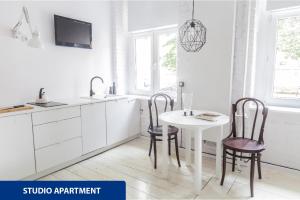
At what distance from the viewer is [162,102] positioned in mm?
3426

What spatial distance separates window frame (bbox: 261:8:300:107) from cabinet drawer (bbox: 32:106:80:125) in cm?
248

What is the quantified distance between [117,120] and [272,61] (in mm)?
2348

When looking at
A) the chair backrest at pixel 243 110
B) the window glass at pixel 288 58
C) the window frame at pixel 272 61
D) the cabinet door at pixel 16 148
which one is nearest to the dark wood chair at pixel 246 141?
the chair backrest at pixel 243 110

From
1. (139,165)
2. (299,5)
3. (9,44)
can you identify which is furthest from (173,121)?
(9,44)

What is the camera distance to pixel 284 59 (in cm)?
264

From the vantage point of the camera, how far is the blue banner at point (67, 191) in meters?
1.39

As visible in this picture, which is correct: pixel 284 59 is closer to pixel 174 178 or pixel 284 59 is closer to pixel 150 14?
pixel 174 178

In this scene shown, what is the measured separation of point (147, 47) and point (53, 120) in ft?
7.14

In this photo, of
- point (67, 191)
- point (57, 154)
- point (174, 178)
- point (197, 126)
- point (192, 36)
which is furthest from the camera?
point (192, 36)

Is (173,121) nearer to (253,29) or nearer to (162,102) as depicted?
(162,102)

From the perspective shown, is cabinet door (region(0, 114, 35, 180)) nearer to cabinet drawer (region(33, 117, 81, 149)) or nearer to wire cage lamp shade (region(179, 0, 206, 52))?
cabinet drawer (region(33, 117, 81, 149))

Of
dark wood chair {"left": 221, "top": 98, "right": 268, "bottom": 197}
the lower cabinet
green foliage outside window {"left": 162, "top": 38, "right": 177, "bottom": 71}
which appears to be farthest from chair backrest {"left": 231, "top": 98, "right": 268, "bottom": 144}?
the lower cabinet

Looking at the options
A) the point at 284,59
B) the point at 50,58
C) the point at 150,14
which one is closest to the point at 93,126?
the point at 50,58

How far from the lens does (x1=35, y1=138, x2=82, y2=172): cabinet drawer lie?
2.35 m
